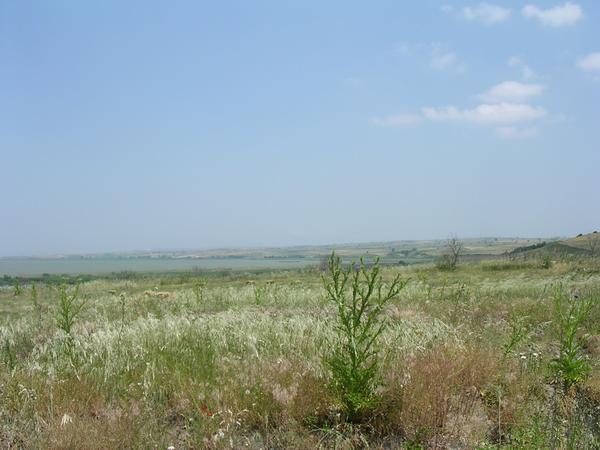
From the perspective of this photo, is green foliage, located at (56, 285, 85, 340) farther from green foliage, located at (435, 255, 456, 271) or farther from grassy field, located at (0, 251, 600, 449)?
green foliage, located at (435, 255, 456, 271)

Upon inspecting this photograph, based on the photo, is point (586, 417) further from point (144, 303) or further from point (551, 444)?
point (144, 303)

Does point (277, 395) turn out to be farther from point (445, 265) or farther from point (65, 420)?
point (445, 265)

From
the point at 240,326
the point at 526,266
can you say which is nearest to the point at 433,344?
the point at 240,326

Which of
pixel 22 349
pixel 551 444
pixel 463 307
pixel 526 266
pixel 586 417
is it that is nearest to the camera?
pixel 551 444

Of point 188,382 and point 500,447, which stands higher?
point 188,382

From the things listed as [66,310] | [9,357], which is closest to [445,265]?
[66,310]

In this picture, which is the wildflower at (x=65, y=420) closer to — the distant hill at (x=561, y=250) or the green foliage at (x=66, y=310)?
the green foliage at (x=66, y=310)

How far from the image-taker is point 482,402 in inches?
185

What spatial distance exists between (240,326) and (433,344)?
10.3 ft

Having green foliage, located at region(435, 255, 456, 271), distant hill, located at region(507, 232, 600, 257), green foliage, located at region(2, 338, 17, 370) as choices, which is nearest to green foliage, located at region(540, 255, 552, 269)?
distant hill, located at region(507, 232, 600, 257)

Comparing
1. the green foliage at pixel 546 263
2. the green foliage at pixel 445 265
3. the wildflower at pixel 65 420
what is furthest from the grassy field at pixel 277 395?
the green foliage at pixel 445 265

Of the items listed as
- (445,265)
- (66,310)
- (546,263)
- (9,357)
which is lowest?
(445,265)

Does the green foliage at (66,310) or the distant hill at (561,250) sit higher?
the green foliage at (66,310)

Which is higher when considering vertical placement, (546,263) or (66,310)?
(66,310)
